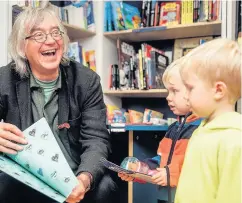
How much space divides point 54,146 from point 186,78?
1.56 ft

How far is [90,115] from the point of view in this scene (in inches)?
59.6

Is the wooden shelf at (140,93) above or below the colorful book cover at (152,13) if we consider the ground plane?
below

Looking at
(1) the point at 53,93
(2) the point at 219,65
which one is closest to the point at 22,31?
(1) the point at 53,93

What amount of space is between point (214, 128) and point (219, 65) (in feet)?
0.53

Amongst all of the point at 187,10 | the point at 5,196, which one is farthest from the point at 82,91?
the point at 187,10

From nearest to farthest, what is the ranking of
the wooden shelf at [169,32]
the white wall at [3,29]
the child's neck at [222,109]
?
the child's neck at [222,109] < the white wall at [3,29] < the wooden shelf at [169,32]

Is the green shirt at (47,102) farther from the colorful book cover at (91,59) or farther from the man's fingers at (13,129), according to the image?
the colorful book cover at (91,59)

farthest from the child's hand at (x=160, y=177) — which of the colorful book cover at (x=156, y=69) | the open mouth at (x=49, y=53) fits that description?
the colorful book cover at (x=156, y=69)

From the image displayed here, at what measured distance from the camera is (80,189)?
4.04 ft

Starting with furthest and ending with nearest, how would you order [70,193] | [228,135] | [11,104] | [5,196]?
[11,104] < [5,196] < [70,193] < [228,135]

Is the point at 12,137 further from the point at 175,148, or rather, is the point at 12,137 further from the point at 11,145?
the point at 175,148

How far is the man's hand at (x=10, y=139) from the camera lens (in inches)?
47.8

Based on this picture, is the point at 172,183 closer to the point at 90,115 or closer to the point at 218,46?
the point at 90,115

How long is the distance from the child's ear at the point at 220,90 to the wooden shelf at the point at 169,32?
1.31m
